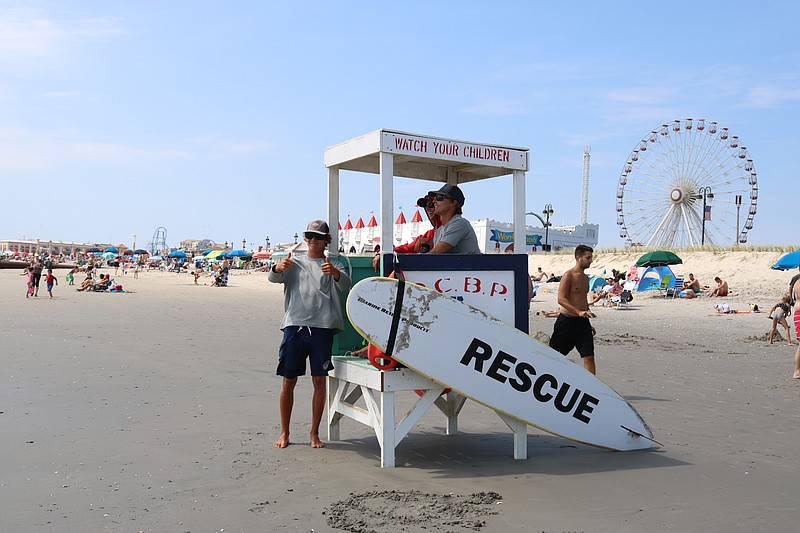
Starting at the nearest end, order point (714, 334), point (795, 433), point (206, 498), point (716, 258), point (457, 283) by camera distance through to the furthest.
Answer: point (206, 498)
point (457, 283)
point (795, 433)
point (714, 334)
point (716, 258)

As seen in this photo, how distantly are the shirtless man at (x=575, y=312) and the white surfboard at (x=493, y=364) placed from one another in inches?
83.2

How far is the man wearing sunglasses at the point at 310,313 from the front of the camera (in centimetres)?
561

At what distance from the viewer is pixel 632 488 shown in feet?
15.4

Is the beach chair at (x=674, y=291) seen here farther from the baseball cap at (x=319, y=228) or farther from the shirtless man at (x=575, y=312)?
the baseball cap at (x=319, y=228)

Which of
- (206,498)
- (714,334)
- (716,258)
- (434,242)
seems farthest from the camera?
(716,258)

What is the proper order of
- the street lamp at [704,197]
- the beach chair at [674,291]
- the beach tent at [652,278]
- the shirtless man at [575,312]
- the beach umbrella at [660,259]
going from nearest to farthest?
1. the shirtless man at [575,312]
2. the beach chair at [674,291]
3. the beach tent at [652,278]
4. the beach umbrella at [660,259]
5. the street lamp at [704,197]

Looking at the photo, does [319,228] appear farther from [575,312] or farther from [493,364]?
[575,312]

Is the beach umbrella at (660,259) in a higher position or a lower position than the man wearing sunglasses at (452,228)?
lower

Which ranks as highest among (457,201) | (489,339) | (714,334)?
(457,201)

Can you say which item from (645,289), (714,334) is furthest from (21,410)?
(645,289)

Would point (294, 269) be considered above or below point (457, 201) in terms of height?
below

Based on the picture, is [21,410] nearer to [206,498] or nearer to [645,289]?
[206,498]

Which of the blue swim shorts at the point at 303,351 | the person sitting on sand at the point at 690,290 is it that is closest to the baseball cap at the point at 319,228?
the blue swim shorts at the point at 303,351

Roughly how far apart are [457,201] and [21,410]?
463 cm
